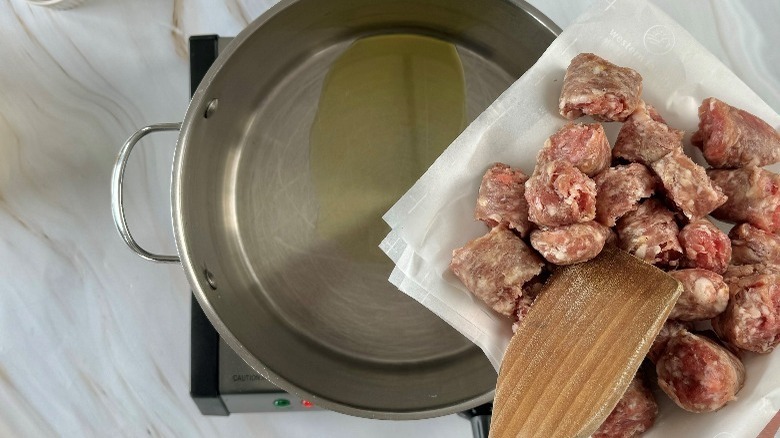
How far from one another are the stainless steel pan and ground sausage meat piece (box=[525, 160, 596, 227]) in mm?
394

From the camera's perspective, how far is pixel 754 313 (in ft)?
2.39

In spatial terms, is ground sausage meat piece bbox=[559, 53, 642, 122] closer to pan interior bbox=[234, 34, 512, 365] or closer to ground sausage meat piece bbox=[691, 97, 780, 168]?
ground sausage meat piece bbox=[691, 97, 780, 168]

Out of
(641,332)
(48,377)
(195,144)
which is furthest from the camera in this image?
(48,377)

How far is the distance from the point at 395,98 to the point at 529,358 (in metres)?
0.67

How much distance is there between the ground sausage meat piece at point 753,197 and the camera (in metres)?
0.79

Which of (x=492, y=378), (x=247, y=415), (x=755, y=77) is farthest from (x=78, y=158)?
(x=755, y=77)

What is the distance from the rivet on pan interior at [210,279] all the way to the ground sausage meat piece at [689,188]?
0.72m

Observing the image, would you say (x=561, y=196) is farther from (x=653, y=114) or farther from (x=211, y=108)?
(x=211, y=108)

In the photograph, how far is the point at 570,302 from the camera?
0.78 meters

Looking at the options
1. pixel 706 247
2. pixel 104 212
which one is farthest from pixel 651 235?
pixel 104 212

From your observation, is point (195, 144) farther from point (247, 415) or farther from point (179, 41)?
point (247, 415)

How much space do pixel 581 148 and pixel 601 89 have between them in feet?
0.27

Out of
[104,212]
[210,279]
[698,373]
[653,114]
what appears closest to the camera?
[698,373]

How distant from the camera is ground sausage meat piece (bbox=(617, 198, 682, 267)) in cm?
78
